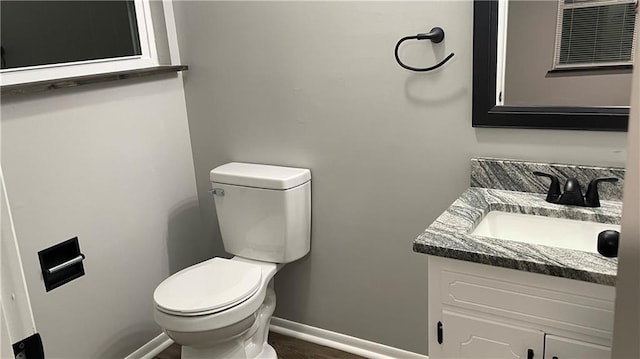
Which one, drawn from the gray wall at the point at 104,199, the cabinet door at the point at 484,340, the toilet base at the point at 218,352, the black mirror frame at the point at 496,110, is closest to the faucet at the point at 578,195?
the black mirror frame at the point at 496,110

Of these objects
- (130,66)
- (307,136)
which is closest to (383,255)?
(307,136)

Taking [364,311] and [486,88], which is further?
[364,311]

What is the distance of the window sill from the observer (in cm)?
178

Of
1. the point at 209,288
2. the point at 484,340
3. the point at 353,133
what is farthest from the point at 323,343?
the point at 484,340

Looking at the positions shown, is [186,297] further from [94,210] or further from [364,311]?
[364,311]

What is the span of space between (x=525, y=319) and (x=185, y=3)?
1886mm

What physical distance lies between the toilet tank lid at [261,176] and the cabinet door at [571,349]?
1133mm

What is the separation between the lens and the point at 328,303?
7.79 ft

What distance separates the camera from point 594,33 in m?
1.60

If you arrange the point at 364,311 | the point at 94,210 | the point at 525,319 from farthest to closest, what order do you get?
the point at 364,311 < the point at 94,210 < the point at 525,319

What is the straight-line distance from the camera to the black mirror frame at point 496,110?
5.27ft

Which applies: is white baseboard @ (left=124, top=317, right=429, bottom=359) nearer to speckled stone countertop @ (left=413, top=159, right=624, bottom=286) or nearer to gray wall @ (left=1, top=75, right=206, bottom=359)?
gray wall @ (left=1, top=75, right=206, bottom=359)

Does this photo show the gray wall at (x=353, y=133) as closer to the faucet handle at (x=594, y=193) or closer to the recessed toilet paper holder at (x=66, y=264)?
the faucet handle at (x=594, y=193)

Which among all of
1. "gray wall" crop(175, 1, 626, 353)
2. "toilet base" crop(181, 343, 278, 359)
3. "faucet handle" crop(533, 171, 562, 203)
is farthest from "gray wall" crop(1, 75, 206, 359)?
"faucet handle" crop(533, 171, 562, 203)
